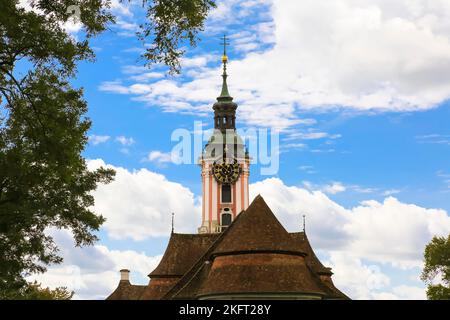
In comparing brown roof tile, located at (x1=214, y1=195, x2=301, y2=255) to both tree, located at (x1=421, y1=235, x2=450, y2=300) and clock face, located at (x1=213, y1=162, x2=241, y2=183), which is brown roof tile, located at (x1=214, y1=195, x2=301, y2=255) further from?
clock face, located at (x1=213, y1=162, x2=241, y2=183)

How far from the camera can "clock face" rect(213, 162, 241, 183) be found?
9738cm

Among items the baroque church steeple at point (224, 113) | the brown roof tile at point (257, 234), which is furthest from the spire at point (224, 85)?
the brown roof tile at point (257, 234)

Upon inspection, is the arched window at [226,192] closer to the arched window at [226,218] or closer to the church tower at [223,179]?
the church tower at [223,179]

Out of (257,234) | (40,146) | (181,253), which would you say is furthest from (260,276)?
(40,146)

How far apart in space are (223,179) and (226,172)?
1.07 metres

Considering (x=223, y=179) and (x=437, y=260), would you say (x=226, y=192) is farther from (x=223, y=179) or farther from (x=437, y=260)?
(x=437, y=260)

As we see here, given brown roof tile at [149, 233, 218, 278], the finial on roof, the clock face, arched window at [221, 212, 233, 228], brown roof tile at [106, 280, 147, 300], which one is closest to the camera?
brown roof tile at [149, 233, 218, 278]

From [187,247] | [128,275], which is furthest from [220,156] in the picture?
[187,247]

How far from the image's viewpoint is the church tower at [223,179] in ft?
316

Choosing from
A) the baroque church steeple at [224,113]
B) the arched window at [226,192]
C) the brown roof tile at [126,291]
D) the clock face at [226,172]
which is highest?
the baroque church steeple at [224,113]

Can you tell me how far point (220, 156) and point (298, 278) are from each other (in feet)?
184

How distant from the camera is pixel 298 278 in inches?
1735

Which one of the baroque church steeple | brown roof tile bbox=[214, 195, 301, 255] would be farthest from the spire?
brown roof tile bbox=[214, 195, 301, 255]

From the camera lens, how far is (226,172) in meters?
97.8
